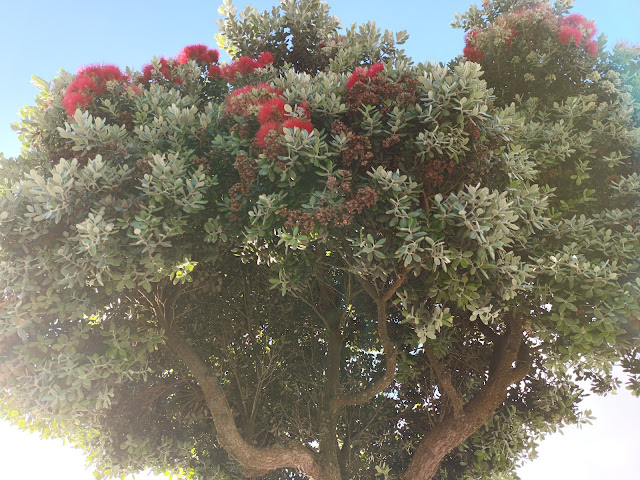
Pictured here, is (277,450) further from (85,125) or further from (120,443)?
(85,125)

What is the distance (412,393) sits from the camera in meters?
10.8

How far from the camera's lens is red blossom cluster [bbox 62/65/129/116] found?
24.4 feet

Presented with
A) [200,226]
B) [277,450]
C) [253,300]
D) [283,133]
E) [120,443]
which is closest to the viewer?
[283,133]

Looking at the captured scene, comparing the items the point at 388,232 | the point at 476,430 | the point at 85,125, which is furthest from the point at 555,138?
the point at 85,125

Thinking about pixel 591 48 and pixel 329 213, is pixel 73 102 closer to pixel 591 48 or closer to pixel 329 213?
pixel 329 213

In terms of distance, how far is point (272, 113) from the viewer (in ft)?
21.6

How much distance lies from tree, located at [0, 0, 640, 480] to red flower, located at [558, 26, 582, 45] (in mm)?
31

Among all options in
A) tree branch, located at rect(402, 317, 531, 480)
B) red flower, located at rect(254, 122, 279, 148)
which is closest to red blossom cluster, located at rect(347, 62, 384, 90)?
red flower, located at rect(254, 122, 279, 148)

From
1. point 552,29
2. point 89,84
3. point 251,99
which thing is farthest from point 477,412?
point 89,84

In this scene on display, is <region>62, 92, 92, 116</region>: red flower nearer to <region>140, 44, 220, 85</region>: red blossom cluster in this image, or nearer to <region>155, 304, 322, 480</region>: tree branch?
<region>140, 44, 220, 85</region>: red blossom cluster

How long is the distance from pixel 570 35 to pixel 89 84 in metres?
7.74

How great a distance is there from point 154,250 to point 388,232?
2985 millimetres

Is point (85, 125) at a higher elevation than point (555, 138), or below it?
below

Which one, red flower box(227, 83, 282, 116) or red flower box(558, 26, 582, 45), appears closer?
red flower box(227, 83, 282, 116)
